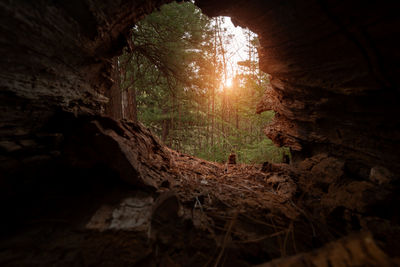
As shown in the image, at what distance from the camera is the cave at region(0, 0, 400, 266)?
1283 millimetres

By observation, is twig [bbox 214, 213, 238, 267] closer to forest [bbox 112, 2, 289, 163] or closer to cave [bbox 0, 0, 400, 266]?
cave [bbox 0, 0, 400, 266]

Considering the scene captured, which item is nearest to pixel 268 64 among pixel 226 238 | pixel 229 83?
pixel 226 238

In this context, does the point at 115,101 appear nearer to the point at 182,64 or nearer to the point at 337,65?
the point at 182,64

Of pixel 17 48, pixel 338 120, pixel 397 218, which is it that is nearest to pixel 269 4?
pixel 338 120

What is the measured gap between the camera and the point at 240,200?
6.75ft

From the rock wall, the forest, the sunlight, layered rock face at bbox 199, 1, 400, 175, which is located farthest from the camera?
the sunlight

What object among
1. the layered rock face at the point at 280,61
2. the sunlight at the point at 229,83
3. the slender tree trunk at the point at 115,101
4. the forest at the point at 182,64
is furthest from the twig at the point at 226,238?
the sunlight at the point at 229,83

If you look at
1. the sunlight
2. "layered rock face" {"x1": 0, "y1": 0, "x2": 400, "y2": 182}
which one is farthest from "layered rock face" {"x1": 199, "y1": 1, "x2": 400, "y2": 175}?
the sunlight

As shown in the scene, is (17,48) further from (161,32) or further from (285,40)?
(161,32)

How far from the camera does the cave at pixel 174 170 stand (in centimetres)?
128

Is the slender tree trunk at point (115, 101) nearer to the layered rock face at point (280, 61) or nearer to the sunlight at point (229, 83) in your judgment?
the layered rock face at point (280, 61)

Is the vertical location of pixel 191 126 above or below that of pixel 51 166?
above

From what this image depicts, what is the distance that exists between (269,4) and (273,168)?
8.46 ft

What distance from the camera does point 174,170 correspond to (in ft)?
8.61
